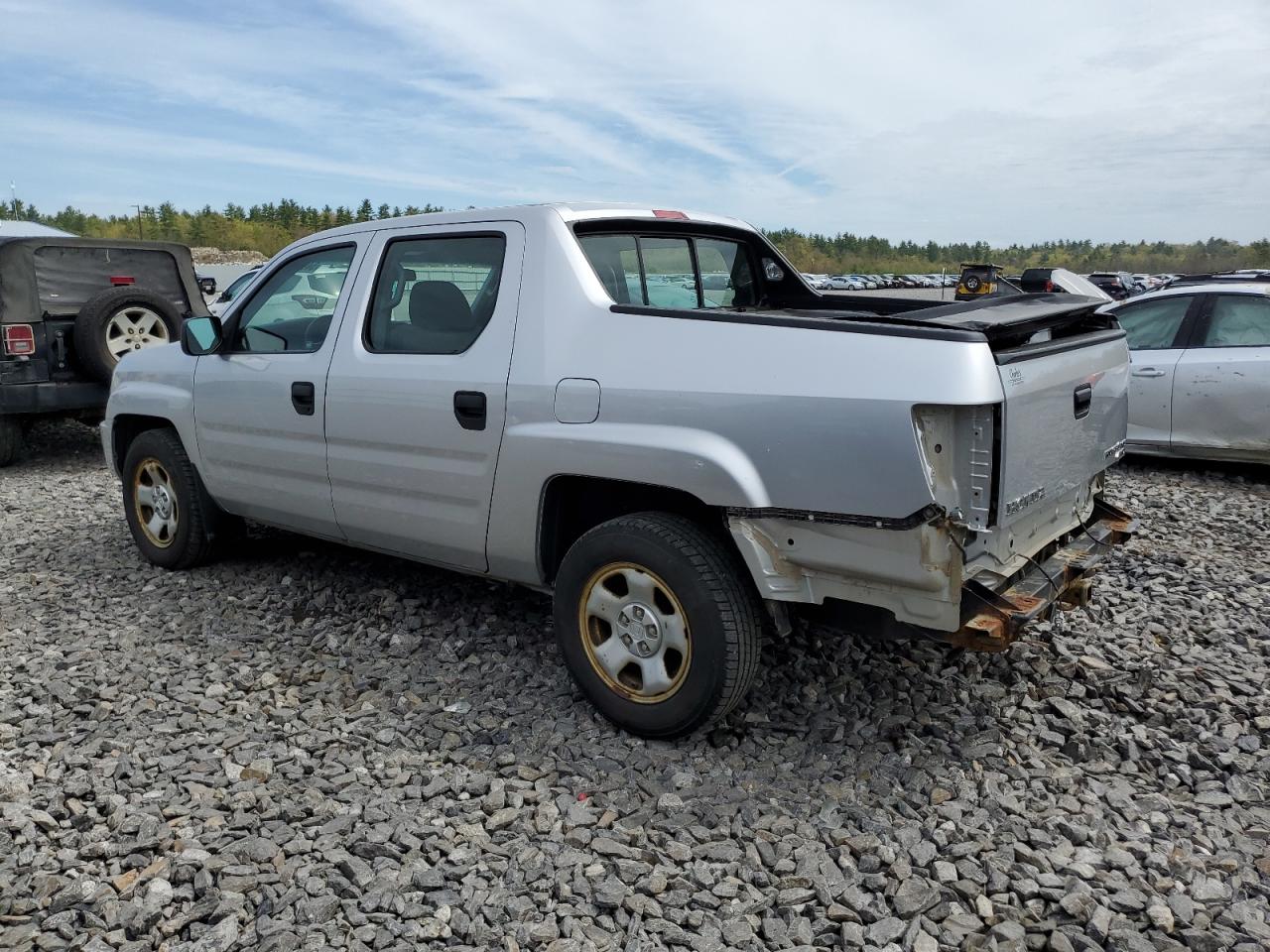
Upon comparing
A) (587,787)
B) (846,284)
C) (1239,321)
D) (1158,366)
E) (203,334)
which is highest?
(846,284)

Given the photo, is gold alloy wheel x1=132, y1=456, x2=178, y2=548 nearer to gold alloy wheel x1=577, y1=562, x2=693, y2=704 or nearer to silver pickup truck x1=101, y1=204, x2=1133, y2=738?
silver pickup truck x1=101, y1=204, x2=1133, y2=738

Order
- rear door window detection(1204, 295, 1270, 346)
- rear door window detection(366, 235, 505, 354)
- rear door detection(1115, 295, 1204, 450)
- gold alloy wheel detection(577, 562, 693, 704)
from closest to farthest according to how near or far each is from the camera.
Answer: gold alloy wheel detection(577, 562, 693, 704)
rear door window detection(366, 235, 505, 354)
rear door window detection(1204, 295, 1270, 346)
rear door detection(1115, 295, 1204, 450)

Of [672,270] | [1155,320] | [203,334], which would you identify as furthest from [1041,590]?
[1155,320]

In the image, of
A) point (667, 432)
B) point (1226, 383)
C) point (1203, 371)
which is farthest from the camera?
point (1203, 371)

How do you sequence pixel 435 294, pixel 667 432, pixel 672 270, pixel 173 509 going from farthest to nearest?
pixel 173 509 < pixel 672 270 < pixel 435 294 < pixel 667 432

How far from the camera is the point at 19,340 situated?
8.21 metres

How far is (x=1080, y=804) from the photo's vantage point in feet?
10.4

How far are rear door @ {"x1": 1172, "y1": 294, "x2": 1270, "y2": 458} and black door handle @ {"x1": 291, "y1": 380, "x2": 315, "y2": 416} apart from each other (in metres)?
6.41

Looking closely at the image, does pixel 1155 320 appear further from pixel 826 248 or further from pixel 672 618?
pixel 826 248

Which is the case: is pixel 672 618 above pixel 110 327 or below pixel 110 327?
below

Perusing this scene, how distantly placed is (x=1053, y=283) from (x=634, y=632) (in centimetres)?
709

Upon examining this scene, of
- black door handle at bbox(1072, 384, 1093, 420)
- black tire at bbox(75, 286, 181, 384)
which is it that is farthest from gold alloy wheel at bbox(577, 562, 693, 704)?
black tire at bbox(75, 286, 181, 384)

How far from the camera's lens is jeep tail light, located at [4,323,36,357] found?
A: 8.16m

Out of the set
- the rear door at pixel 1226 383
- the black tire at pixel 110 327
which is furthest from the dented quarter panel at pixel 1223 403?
the black tire at pixel 110 327
